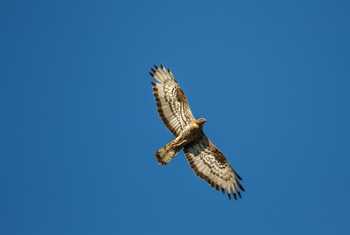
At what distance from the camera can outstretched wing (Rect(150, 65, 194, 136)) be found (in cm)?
1744

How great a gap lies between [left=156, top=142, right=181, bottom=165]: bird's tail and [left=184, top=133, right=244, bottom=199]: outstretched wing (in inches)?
25.9

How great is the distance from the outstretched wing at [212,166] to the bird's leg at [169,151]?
0.49 metres

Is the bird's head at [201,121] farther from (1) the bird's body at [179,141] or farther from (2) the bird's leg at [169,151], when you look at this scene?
(2) the bird's leg at [169,151]

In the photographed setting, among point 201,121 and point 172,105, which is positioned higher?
point 172,105

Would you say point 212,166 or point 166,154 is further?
point 212,166

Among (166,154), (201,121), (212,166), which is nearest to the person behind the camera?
(166,154)

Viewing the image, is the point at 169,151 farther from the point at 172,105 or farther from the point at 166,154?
the point at 172,105

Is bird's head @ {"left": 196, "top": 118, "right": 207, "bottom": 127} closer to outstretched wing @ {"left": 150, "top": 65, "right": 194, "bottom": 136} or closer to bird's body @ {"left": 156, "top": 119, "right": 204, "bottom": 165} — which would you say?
bird's body @ {"left": 156, "top": 119, "right": 204, "bottom": 165}

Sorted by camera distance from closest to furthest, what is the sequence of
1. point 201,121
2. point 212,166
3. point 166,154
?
point 166,154, point 201,121, point 212,166

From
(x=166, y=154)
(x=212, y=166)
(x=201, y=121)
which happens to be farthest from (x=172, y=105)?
(x=212, y=166)

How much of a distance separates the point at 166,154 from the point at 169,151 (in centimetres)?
14

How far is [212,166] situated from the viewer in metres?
17.5

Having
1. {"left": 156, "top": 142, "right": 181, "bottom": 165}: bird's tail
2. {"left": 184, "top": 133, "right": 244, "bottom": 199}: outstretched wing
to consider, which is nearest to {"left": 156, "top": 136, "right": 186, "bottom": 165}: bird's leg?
{"left": 156, "top": 142, "right": 181, "bottom": 165}: bird's tail

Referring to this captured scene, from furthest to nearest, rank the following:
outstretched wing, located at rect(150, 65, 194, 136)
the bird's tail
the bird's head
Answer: outstretched wing, located at rect(150, 65, 194, 136)
the bird's head
the bird's tail
